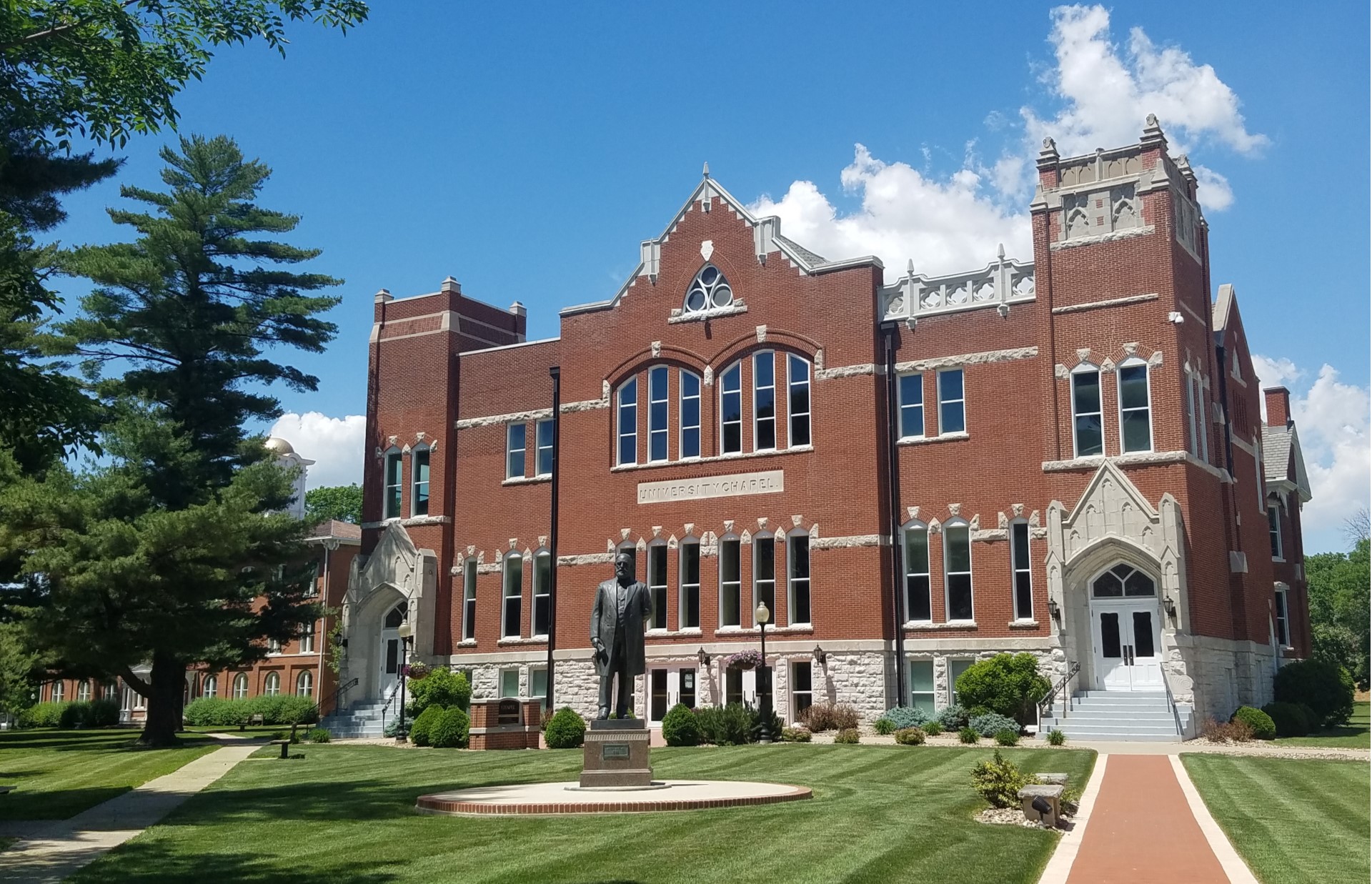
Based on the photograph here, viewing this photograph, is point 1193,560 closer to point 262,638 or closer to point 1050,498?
point 1050,498

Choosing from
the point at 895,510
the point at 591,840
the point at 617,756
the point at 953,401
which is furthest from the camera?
the point at 895,510

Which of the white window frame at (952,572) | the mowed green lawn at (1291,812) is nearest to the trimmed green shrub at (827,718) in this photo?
the white window frame at (952,572)

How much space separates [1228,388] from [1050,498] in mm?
8116

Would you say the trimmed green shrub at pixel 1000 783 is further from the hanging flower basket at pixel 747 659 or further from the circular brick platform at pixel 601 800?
the hanging flower basket at pixel 747 659

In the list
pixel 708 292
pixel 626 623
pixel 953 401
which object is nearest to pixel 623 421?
pixel 708 292

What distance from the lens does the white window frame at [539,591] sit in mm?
39562

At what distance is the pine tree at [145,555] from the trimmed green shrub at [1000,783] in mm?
22247

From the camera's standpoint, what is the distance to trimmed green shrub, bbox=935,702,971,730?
30828 millimetres

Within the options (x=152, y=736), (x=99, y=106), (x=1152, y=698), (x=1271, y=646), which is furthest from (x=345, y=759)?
(x=1271, y=646)

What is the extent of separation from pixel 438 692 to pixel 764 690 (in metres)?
9.92

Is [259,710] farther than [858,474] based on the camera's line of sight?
Yes

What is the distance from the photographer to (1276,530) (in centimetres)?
4191

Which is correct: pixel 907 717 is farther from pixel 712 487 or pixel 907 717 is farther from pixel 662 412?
pixel 662 412

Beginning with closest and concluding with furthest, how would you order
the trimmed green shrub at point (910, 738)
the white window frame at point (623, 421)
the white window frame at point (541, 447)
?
the trimmed green shrub at point (910, 738)
the white window frame at point (623, 421)
the white window frame at point (541, 447)
